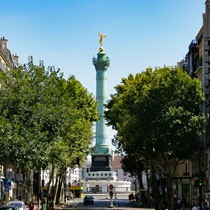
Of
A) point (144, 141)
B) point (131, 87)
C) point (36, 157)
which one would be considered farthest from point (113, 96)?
point (36, 157)

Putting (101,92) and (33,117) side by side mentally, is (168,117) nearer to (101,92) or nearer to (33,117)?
(33,117)

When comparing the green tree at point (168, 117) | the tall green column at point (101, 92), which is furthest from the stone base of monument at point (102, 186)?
the green tree at point (168, 117)

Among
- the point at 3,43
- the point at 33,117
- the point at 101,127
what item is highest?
the point at 3,43

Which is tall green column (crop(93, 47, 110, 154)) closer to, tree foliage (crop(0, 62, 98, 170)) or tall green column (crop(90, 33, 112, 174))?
tall green column (crop(90, 33, 112, 174))

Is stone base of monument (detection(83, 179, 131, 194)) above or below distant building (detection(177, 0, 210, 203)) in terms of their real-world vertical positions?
below

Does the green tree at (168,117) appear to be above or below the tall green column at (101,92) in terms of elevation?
below

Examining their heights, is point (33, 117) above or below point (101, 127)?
below

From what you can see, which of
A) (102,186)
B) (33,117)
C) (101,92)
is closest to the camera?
(33,117)

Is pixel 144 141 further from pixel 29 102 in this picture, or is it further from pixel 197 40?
pixel 197 40

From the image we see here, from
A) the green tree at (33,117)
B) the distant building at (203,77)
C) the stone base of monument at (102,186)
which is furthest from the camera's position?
the stone base of monument at (102,186)

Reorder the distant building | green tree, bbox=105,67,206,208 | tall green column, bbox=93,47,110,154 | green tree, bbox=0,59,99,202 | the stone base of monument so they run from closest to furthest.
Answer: green tree, bbox=0,59,99,202 → green tree, bbox=105,67,206,208 → the distant building → tall green column, bbox=93,47,110,154 → the stone base of monument

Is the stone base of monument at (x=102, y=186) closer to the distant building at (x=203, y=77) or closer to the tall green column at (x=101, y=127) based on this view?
the tall green column at (x=101, y=127)

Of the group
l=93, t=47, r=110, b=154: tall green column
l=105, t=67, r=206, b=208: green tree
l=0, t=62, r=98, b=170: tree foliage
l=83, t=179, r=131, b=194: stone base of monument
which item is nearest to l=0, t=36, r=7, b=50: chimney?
l=105, t=67, r=206, b=208: green tree

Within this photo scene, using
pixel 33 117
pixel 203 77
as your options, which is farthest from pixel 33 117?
pixel 203 77
